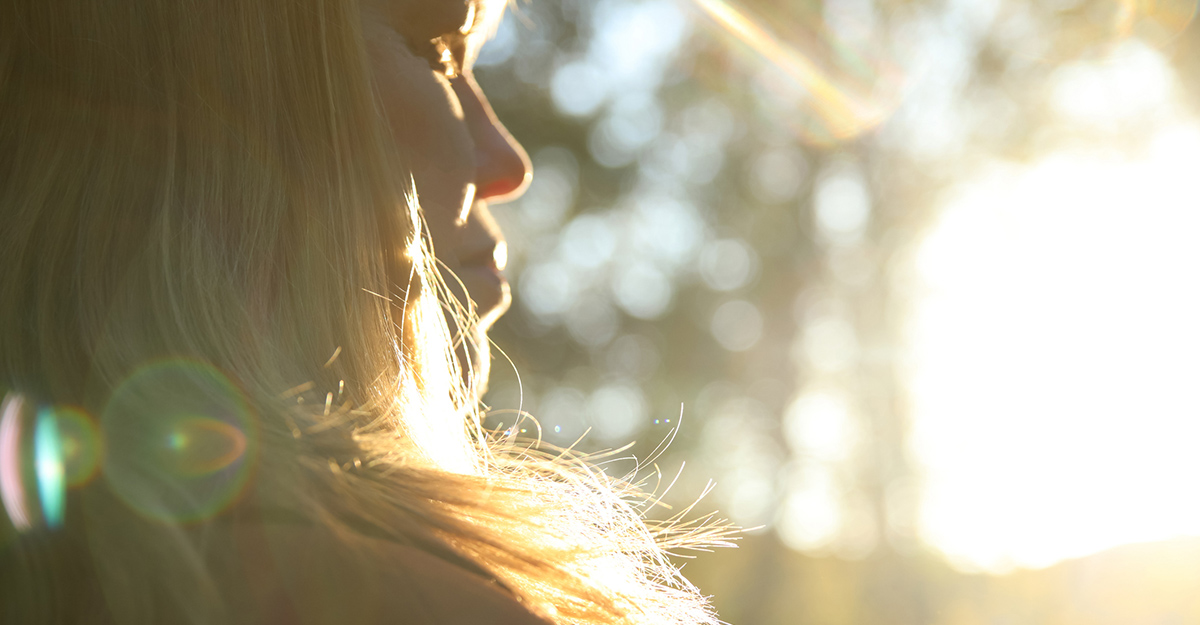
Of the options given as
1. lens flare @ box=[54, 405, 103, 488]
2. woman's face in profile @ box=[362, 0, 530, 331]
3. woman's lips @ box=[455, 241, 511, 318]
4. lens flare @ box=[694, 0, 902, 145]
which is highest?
lens flare @ box=[694, 0, 902, 145]

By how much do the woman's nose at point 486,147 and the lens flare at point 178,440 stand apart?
Result: 2.61 feet

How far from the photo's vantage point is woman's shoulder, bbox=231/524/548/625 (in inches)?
32.6

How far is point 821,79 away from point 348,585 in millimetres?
14317

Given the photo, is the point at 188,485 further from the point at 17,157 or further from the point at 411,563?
the point at 17,157

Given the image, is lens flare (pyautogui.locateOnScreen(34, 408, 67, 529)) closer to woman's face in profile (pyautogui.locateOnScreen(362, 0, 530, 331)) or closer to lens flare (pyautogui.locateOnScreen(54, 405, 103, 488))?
lens flare (pyautogui.locateOnScreen(54, 405, 103, 488))

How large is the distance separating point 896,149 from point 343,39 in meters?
15.6

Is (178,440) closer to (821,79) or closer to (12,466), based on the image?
(12,466)

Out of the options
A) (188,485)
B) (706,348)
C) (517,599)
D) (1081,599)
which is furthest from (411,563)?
(706,348)

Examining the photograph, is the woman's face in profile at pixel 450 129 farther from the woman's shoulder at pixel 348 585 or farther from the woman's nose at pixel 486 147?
the woman's shoulder at pixel 348 585

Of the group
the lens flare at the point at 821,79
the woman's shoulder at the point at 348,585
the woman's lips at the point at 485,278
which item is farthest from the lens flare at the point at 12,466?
the lens flare at the point at 821,79

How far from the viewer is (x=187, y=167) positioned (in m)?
1.17

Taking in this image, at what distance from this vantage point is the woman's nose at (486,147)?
A: 169 cm

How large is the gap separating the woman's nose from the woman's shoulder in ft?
3.16

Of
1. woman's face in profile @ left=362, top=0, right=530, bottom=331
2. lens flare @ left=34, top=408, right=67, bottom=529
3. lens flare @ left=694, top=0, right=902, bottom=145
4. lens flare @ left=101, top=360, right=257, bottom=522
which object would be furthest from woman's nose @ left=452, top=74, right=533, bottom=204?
lens flare @ left=694, top=0, right=902, bottom=145
